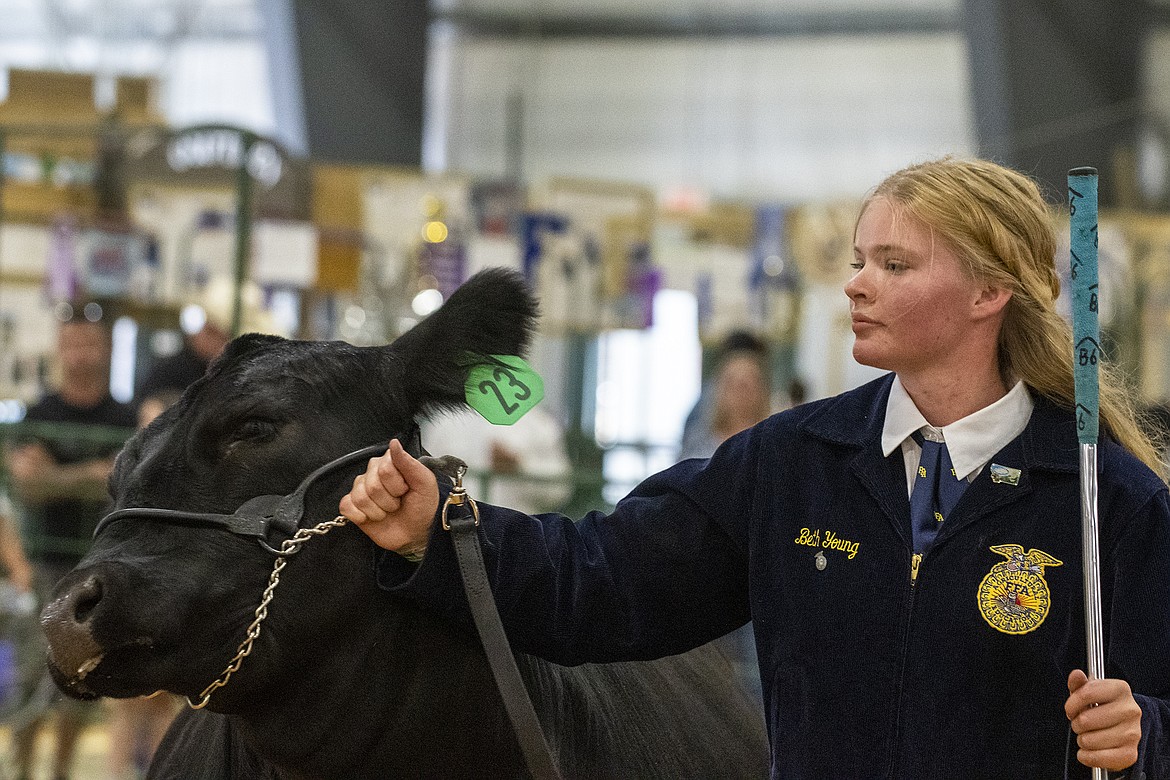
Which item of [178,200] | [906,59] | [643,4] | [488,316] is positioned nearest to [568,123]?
[643,4]

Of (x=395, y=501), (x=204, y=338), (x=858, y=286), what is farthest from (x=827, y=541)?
(x=204, y=338)

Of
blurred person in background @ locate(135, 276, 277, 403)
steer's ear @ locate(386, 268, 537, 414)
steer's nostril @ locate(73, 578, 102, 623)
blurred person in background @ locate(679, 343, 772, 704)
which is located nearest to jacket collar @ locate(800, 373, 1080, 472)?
steer's ear @ locate(386, 268, 537, 414)

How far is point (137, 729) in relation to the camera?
5797 mm

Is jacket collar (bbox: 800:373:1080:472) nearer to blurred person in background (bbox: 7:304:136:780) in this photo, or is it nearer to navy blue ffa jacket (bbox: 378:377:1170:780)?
navy blue ffa jacket (bbox: 378:377:1170:780)

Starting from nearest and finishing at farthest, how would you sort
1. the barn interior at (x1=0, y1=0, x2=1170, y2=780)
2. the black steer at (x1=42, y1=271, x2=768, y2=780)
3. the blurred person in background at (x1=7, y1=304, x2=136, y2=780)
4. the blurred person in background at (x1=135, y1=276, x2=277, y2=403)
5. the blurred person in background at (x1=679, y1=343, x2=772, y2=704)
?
the black steer at (x1=42, y1=271, x2=768, y2=780) < the blurred person in background at (x1=679, y1=343, x2=772, y2=704) < the blurred person in background at (x1=7, y1=304, x2=136, y2=780) < the blurred person in background at (x1=135, y1=276, x2=277, y2=403) < the barn interior at (x1=0, y1=0, x2=1170, y2=780)

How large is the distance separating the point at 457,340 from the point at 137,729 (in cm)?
434

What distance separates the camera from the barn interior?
6.30m

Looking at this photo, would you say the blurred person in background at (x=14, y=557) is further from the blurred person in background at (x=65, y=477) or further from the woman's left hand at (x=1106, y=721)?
the woman's left hand at (x=1106, y=721)

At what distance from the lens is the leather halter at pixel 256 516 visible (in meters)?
1.83

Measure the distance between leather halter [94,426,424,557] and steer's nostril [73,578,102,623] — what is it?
12cm

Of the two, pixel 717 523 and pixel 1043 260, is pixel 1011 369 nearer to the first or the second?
pixel 1043 260

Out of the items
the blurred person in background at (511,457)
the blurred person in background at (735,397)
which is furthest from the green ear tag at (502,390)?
the blurred person in background at (511,457)

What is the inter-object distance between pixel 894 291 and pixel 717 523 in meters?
0.44

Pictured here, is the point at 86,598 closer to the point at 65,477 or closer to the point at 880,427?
the point at 880,427
